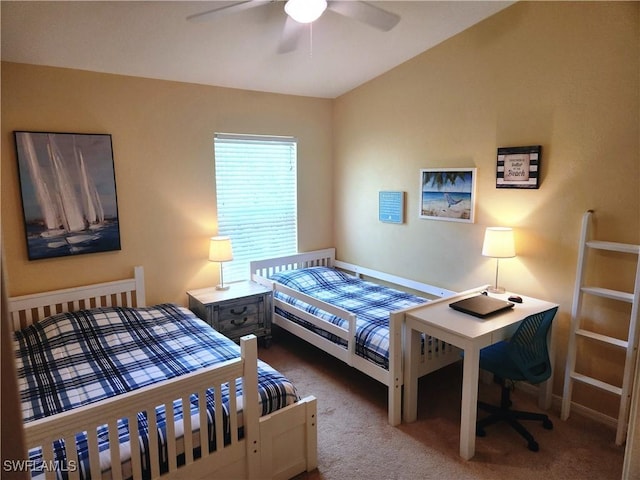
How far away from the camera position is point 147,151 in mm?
3449

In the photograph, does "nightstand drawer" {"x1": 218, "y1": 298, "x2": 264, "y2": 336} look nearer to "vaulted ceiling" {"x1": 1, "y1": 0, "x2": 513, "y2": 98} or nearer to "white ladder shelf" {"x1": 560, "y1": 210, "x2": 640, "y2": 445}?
"vaulted ceiling" {"x1": 1, "y1": 0, "x2": 513, "y2": 98}

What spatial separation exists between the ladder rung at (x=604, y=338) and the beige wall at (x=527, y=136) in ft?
0.36

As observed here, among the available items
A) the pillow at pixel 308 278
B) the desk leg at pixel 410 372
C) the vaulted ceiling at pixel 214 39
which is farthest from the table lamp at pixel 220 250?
the desk leg at pixel 410 372

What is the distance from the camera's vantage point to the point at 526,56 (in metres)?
2.83

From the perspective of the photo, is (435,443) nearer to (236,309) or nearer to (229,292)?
(236,309)

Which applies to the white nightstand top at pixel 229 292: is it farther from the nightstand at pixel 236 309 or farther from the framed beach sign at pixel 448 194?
the framed beach sign at pixel 448 194

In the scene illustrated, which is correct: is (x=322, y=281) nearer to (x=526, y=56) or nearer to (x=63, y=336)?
(x=63, y=336)

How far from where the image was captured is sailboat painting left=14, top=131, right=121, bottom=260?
2.94 metres

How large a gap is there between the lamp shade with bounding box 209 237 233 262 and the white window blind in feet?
0.94

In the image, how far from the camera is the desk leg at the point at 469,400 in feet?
7.59

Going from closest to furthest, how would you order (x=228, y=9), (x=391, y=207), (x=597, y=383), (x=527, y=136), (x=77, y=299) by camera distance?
1. (x=228, y=9)
2. (x=597, y=383)
3. (x=527, y=136)
4. (x=77, y=299)
5. (x=391, y=207)

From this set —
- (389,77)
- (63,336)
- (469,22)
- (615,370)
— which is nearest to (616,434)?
(615,370)

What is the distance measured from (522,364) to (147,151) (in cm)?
323

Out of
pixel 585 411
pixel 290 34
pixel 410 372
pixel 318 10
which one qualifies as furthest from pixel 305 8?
pixel 585 411
